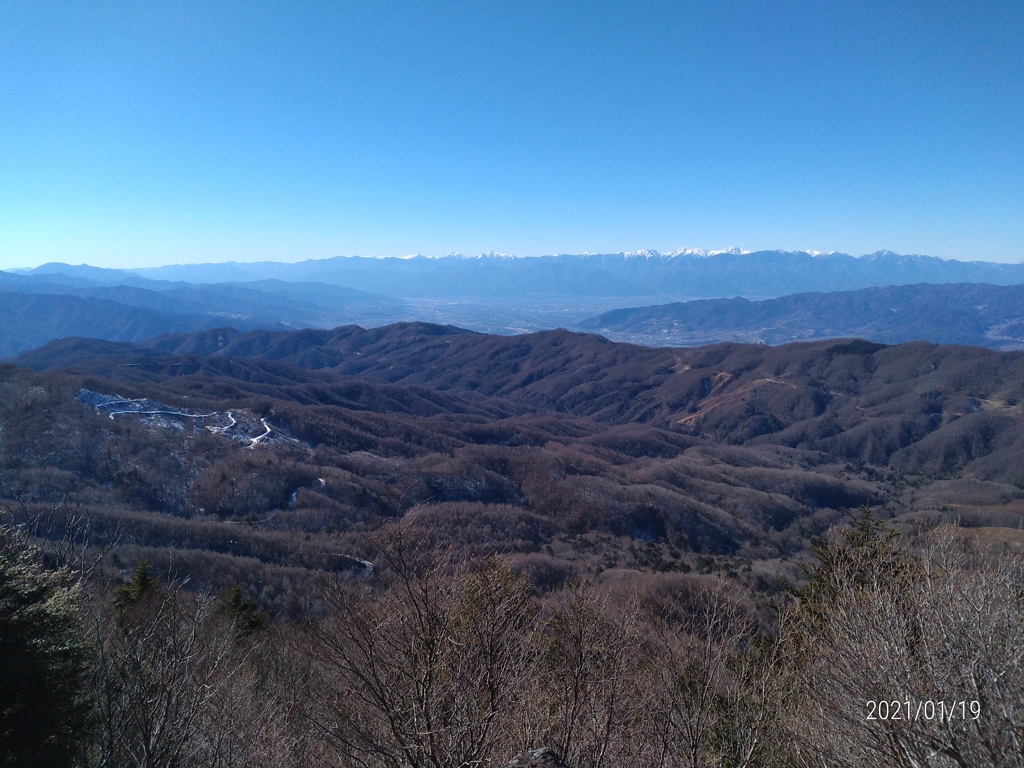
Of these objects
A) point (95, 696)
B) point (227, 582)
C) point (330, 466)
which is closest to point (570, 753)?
point (95, 696)

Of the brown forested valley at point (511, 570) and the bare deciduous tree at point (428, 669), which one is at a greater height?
the bare deciduous tree at point (428, 669)

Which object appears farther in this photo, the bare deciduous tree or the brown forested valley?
the brown forested valley

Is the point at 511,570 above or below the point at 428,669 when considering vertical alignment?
below

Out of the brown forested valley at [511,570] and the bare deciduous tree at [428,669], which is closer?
the bare deciduous tree at [428,669]

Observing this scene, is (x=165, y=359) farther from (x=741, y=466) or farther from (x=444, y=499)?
(x=741, y=466)

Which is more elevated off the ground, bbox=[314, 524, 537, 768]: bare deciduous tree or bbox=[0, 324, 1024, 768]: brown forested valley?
bbox=[314, 524, 537, 768]: bare deciduous tree

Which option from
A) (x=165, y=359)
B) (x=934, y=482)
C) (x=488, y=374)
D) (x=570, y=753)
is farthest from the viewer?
(x=488, y=374)

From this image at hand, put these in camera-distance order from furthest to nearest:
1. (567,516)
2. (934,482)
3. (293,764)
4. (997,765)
→ (934,482), (567,516), (293,764), (997,765)

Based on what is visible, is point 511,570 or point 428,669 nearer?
point 428,669
